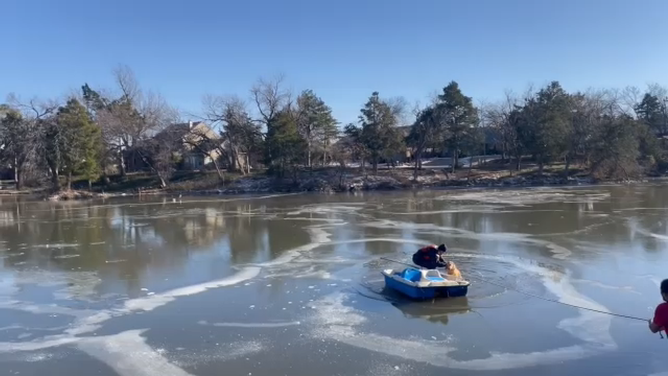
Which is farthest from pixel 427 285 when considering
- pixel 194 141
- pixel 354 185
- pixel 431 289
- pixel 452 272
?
pixel 194 141

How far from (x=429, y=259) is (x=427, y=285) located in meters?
1.64

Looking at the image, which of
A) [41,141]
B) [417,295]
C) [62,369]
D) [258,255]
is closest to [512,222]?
[258,255]

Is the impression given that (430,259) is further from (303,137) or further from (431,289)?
(303,137)

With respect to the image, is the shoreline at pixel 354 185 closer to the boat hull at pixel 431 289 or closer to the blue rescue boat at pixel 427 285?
the blue rescue boat at pixel 427 285

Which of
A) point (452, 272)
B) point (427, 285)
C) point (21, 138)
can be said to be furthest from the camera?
point (21, 138)

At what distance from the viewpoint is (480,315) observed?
1021cm

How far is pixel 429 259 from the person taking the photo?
12414 millimetres

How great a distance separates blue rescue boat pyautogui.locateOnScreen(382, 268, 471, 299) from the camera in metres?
10.9

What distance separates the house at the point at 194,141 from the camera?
50.5 meters

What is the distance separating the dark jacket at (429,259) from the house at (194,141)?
4037 centimetres

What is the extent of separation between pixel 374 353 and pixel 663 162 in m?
52.1

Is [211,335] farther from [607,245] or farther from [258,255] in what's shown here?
[607,245]

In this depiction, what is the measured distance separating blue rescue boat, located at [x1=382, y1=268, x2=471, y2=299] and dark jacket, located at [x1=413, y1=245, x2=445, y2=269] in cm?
79

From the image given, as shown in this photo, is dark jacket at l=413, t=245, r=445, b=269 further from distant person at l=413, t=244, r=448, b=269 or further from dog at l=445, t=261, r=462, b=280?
dog at l=445, t=261, r=462, b=280
